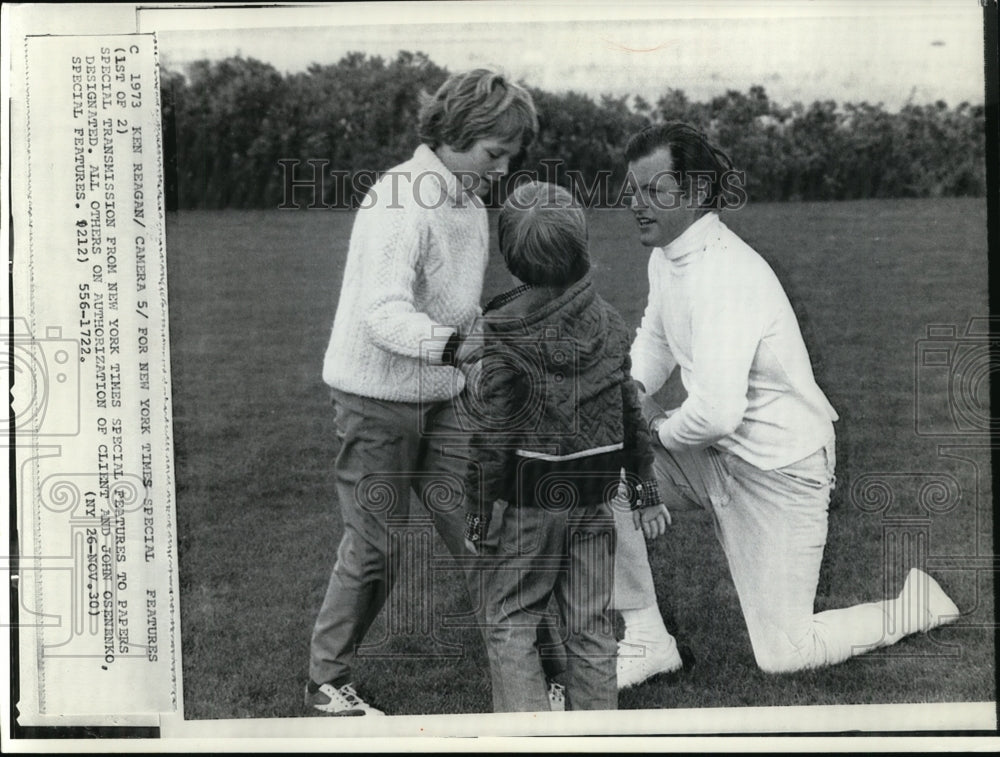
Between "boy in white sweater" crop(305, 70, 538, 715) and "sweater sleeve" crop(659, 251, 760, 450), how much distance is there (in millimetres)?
622

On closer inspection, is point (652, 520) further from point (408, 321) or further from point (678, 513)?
point (408, 321)

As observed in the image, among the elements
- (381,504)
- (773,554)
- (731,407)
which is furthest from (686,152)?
(381,504)

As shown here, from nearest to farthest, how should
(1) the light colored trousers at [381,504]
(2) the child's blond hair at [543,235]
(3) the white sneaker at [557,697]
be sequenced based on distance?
(2) the child's blond hair at [543,235]
(1) the light colored trousers at [381,504]
(3) the white sneaker at [557,697]

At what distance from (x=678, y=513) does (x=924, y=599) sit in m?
0.78

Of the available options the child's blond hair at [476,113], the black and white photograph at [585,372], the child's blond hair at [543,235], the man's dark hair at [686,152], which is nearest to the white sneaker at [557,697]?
the black and white photograph at [585,372]

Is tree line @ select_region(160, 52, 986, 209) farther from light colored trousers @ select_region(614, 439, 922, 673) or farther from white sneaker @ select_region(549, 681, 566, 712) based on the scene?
white sneaker @ select_region(549, 681, 566, 712)

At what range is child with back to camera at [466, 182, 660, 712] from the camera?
3.02 metres

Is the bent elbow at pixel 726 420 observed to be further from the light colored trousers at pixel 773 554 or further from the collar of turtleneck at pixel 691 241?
the collar of turtleneck at pixel 691 241

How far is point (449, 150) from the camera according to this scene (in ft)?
10.1

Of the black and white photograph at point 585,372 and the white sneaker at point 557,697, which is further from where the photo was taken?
the white sneaker at point 557,697

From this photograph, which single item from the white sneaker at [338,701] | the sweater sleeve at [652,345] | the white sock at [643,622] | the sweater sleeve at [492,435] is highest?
the sweater sleeve at [652,345]

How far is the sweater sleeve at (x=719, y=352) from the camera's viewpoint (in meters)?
3.13

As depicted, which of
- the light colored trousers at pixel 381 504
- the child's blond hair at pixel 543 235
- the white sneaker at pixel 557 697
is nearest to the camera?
the child's blond hair at pixel 543 235
